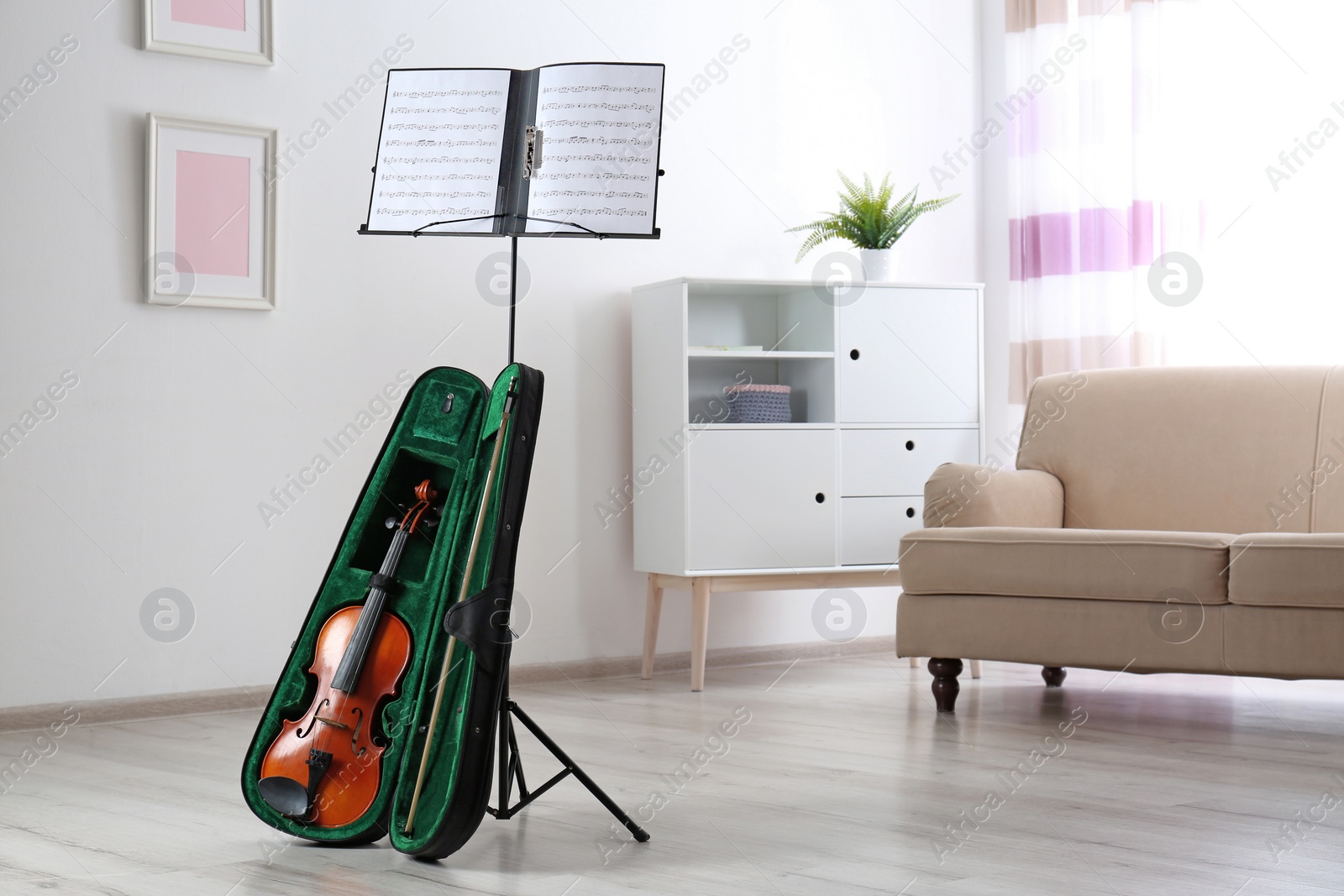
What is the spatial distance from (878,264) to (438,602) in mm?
2502

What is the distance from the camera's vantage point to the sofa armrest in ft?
11.1

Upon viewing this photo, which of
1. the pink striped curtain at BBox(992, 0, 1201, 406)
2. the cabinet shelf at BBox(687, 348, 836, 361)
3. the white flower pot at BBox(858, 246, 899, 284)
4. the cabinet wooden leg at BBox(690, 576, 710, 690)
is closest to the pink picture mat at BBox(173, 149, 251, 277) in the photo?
the cabinet shelf at BBox(687, 348, 836, 361)

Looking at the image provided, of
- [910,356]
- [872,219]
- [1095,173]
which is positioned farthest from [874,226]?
[1095,173]

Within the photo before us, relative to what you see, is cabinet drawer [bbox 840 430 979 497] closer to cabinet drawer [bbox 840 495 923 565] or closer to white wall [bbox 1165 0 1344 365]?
cabinet drawer [bbox 840 495 923 565]

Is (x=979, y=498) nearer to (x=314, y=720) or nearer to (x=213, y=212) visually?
(x=314, y=720)

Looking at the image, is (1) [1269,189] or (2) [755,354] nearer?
(2) [755,354]

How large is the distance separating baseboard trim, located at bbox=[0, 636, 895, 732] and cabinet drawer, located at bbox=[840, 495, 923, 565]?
547 mm

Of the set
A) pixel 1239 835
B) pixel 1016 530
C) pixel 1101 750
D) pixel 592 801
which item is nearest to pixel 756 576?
pixel 1016 530

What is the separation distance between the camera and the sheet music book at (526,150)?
6.89 feet

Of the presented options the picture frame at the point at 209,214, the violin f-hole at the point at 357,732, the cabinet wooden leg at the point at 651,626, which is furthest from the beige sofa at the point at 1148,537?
the picture frame at the point at 209,214

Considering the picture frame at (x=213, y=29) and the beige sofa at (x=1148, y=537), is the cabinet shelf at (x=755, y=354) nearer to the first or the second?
the beige sofa at (x=1148, y=537)

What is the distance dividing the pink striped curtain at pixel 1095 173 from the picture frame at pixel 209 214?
8.45 ft

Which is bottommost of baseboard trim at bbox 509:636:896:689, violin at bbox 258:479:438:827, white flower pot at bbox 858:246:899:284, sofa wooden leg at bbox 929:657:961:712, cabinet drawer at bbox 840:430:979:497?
baseboard trim at bbox 509:636:896:689

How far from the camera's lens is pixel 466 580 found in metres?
1.90
